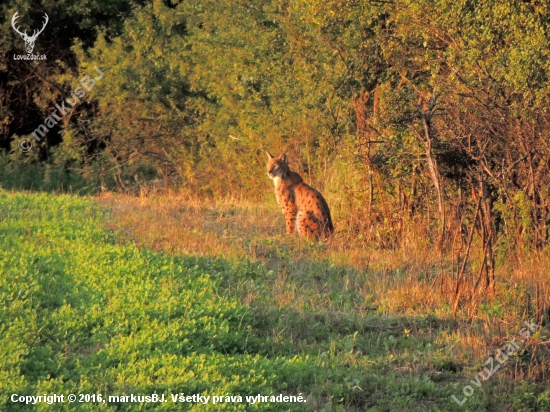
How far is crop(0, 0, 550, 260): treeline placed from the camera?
396 inches

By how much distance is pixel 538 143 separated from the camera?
1043cm

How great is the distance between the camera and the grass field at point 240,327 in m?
6.59

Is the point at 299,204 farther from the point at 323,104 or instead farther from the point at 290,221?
the point at 323,104

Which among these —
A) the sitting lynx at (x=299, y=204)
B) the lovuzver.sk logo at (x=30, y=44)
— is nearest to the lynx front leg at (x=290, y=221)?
the sitting lynx at (x=299, y=204)

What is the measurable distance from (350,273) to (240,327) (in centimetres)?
277

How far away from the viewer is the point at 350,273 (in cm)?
1015

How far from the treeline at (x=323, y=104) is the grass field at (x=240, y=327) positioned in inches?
43.9

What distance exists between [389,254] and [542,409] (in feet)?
15.3

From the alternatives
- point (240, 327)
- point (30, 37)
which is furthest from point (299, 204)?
point (30, 37)

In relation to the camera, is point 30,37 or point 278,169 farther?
point 30,37

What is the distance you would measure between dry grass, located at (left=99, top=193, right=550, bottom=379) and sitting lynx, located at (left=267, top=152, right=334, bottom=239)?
29cm

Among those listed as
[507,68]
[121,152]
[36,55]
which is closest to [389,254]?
[507,68]

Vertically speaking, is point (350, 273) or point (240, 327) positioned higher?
point (350, 273)

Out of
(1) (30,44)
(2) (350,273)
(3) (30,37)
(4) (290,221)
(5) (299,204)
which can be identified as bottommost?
(2) (350,273)
